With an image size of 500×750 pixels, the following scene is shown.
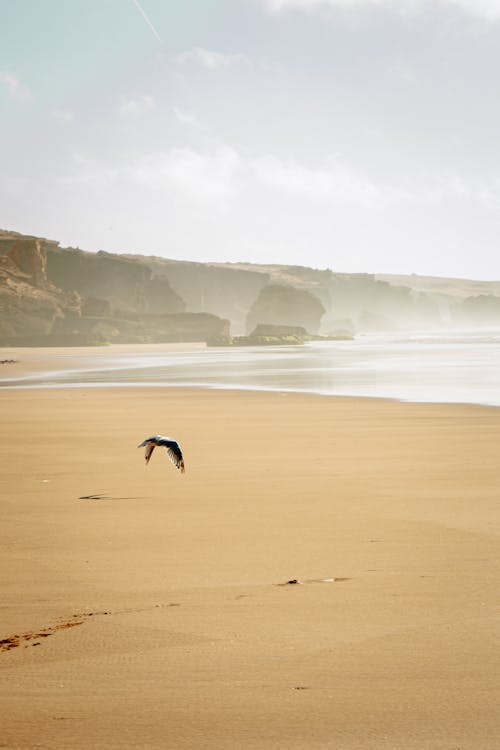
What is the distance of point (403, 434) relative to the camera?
17094mm

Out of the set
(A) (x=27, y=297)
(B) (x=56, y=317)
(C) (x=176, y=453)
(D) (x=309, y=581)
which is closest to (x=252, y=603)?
(D) (x=309, y=581)

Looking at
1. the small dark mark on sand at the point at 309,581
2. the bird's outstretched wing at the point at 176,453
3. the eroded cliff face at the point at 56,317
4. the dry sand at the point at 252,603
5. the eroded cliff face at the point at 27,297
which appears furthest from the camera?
the eroded cliff face at the point at 56,317

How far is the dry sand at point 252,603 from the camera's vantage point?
4438 millimetres

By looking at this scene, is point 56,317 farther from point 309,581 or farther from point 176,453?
point 309,581

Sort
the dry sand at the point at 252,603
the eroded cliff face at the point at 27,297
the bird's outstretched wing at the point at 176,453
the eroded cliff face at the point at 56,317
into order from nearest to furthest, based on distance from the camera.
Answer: the dry sand at the point at 252,603 → the bird's outstretched wing at the point at 176,453 → the eroded cliff face at the point at 27,297 → the eroded cliff face at the point at 56,317

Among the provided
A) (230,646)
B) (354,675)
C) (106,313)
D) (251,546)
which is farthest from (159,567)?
(106,313)

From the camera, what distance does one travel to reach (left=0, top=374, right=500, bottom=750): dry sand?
14.6 feet

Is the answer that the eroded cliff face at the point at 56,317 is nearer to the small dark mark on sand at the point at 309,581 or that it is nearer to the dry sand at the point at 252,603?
the dry sand at the point at 252,603

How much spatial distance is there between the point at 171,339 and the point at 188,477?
143 meters

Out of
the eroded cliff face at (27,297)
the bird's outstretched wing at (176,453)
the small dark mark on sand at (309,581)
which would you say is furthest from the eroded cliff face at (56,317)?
the small dark mark on sand at (309,581)

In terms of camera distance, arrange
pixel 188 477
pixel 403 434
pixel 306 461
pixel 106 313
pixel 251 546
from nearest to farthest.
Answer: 1. pixel 251 546
2. pixel 188 477
3. pixel 306 461
4. pixel 403 434
5. pixel 106 313

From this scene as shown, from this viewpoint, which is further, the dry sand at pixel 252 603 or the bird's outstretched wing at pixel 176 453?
the bird's outstretched wing at pixel 176 453

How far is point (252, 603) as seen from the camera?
6.32 meters

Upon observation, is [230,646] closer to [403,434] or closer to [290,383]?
[403,434]
